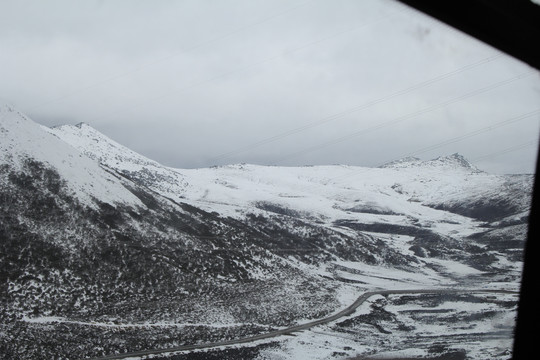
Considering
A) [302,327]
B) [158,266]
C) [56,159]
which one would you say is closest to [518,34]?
[302,327]

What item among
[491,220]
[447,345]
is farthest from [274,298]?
[491,220]

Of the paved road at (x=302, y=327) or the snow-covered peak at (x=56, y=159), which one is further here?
the snow-covered peak at (x=56, y=159)

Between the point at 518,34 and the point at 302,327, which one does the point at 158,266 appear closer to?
the point at 302,327

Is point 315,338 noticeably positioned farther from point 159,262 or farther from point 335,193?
point 335,193

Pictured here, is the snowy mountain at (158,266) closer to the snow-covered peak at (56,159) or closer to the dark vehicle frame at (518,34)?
the snow-covered peak at (56,159)

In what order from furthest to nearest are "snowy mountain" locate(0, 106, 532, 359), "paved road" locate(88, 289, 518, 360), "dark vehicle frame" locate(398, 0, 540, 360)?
"snowy mountain" locate(0, 106, 532, 359)
"paved road" locate(88, 289, 518, 360)
"dark vehicle frame" locate(398, 0, 540, 360)

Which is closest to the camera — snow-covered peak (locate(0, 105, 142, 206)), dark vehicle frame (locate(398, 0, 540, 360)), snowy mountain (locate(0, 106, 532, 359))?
dark vehicle frame (locate(398, 0, 540, 360))

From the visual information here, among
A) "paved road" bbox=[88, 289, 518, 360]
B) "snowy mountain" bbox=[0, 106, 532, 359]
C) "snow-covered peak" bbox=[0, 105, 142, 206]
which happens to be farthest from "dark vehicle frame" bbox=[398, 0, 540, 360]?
"snow-covered peak" bbox=[0, 105, 142, 206]

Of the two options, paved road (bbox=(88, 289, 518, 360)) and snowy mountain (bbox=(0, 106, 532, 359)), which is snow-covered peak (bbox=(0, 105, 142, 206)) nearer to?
snowy mountain (bbox=(0, 106, 532, 359))

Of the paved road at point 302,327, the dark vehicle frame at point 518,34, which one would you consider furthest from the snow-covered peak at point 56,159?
the dark vehicle frame at point 518,34
